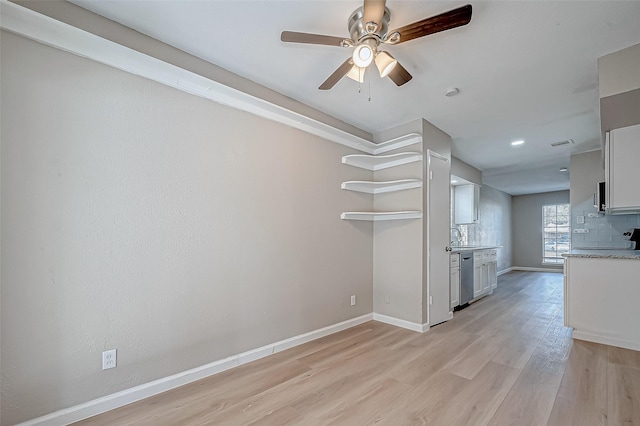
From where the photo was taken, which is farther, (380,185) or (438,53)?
(380,185)

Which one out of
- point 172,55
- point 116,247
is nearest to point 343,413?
point 116,247

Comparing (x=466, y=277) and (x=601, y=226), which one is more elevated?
(x=601, y=226)

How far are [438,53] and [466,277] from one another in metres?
3.48

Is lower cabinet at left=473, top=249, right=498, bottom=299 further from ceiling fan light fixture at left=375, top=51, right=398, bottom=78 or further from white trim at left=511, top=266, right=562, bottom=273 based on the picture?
white trim at left=511, top=266, right=562, bottom=273

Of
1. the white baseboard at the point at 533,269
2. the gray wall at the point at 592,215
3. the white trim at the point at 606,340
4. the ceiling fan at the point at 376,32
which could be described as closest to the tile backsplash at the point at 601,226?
the gray wall at the point at 592,215

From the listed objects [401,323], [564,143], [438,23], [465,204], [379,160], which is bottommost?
[401,323]

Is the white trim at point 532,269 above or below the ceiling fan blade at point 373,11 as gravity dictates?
below

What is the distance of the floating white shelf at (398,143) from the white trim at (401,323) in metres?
2.24

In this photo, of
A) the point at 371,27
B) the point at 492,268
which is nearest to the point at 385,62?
the point at 371,27

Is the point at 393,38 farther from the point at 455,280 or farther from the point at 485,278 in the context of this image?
the point at 485,278

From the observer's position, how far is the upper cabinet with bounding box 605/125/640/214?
2.66m

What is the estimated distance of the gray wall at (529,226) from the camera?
866 cm

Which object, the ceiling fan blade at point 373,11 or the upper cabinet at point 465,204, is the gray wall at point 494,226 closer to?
the upper cabinet at point 465,204

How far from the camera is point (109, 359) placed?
185 centimetres
